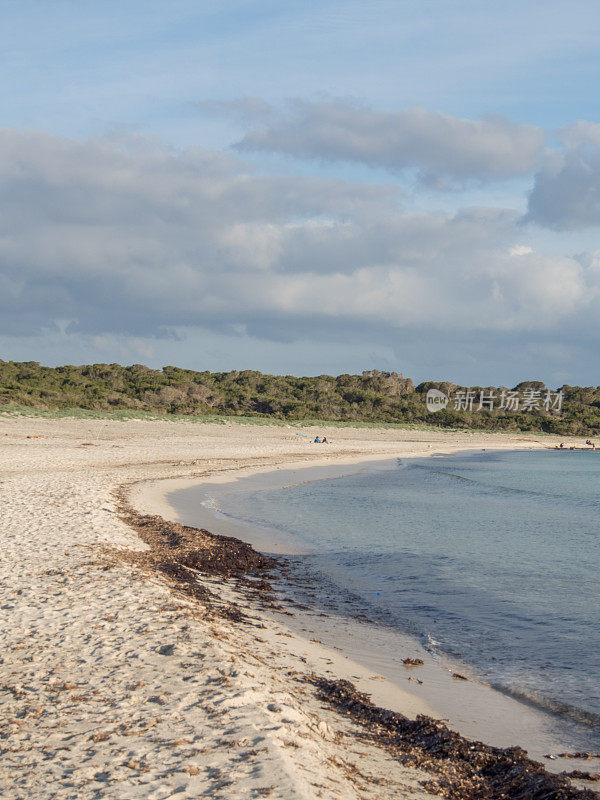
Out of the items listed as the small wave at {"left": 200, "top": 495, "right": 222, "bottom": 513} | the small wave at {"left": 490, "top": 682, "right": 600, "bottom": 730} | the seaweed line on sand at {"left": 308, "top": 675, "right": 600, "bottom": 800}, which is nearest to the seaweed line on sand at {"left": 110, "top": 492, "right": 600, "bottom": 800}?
the seaweed line on sand at {"left": 308, "top": 675, "right": 600, "bottom": 800}

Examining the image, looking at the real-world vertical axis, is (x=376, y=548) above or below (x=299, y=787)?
below

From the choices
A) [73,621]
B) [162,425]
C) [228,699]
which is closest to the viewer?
[228,699]

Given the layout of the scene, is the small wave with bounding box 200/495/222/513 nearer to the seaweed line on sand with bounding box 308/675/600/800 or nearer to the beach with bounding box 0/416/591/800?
the beach with bounding box 0/416/591/800

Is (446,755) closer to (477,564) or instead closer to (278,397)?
(477,564)

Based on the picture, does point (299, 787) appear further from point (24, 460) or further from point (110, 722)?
point (24, 460)

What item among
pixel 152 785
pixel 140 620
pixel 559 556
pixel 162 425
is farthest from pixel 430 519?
pixel 162 425

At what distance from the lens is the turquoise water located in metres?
7.69

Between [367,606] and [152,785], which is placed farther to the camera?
[367,606]

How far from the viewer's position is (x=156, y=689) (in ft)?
16.8

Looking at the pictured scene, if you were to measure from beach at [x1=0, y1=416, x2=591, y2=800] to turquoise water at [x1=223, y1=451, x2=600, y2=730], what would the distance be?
6.41ft

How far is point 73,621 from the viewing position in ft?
22.1

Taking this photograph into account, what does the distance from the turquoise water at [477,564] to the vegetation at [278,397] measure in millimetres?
29314

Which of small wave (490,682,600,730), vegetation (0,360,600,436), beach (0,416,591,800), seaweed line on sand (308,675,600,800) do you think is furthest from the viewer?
vegetation (0,360,600,436)

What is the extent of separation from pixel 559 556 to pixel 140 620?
11.6m
